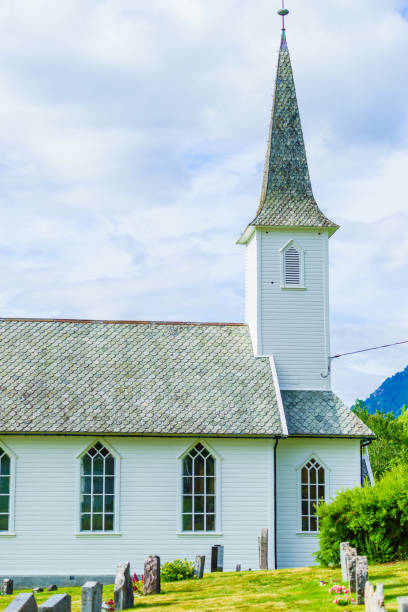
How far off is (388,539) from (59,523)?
1148 cm

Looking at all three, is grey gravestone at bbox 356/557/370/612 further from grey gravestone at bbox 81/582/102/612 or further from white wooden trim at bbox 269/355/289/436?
white wooden trim at bbox 269/355/289/436

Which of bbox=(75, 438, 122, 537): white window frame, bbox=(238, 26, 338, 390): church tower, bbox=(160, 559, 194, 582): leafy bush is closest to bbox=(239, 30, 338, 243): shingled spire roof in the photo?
bbox=(238, 26, 338, 390): church tower

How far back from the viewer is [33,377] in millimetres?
28734

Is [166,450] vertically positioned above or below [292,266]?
below

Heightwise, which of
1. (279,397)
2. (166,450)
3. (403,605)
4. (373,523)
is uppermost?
(279,397)

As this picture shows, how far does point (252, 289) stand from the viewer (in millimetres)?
31812

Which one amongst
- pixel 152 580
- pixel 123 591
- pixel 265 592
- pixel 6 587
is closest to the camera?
pixel 123 591

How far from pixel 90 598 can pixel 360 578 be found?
4.93 meters

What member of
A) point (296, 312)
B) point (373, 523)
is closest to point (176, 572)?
point (373, 523)

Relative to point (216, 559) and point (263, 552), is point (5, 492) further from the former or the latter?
point (263, 552)

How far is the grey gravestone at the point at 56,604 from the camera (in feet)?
43.7

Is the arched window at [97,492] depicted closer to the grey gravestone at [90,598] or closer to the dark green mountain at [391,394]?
the grey gravestone at [90,598]

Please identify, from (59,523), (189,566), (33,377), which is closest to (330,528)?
(189,566)

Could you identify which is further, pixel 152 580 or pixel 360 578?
pixel 152 580
